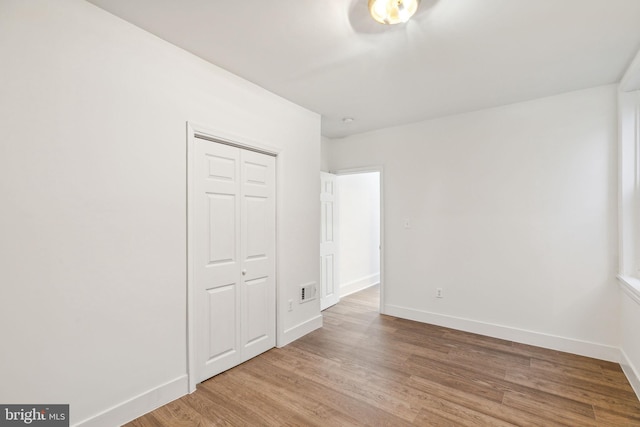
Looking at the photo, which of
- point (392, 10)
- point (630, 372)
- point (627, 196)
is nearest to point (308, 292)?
point (392, 10)

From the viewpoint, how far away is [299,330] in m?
3.33

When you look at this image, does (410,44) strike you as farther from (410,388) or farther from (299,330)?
(299,330)

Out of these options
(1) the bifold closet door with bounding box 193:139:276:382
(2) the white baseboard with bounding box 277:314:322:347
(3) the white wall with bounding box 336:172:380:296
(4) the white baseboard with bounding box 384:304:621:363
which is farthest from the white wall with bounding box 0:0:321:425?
(3) the white wall with bounding box 336:172:380:296

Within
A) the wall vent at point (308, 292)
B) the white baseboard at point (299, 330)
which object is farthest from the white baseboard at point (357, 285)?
the wall vent at point (308, 292)

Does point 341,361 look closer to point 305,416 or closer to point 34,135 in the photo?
point 305,416

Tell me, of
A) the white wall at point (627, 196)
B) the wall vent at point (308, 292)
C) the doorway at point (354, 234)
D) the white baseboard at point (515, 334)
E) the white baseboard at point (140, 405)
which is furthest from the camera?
the doorway at point (354, 234)

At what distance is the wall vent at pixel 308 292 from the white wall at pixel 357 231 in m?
1.47

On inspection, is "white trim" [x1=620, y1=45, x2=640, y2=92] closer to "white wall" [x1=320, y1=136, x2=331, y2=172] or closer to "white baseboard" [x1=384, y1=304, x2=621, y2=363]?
"white baseboard" [x1=384, y1=304, x2=621, y2=363]

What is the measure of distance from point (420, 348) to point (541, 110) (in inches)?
111

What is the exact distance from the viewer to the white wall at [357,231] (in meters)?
5.23

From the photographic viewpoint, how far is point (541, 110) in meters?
3.12

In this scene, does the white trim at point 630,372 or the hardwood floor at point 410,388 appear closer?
the hardwood floor at point 410,388

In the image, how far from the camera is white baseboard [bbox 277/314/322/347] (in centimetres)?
311

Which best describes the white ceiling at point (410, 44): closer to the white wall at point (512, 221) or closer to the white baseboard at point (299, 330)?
the white wall at point (512, 221)
